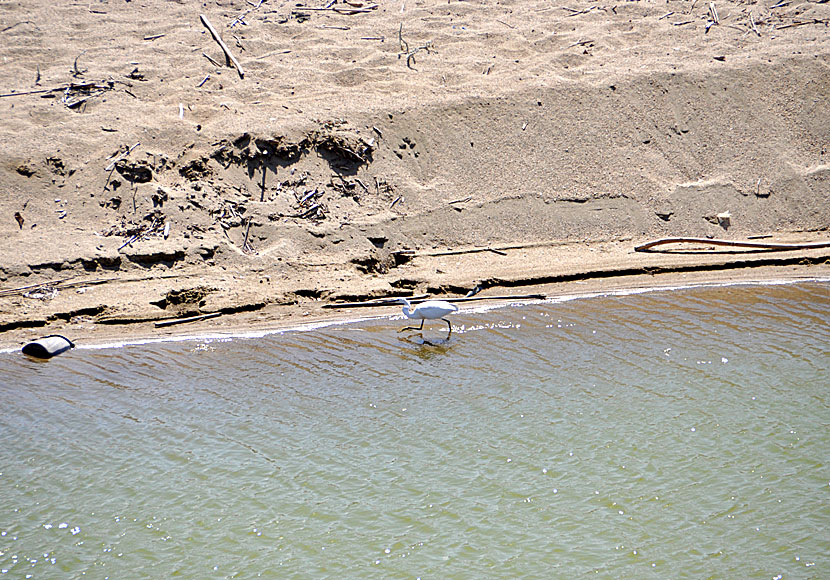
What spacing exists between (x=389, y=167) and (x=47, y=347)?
17.4ft

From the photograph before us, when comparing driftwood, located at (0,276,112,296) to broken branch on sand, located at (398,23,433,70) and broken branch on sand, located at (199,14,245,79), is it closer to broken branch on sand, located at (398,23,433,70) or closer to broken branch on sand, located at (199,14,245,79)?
broken branch on sand, located at (199,14,245,79)

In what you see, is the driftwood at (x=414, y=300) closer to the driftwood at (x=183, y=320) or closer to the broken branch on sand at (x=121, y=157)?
the driftwood at (x=183, y=320)

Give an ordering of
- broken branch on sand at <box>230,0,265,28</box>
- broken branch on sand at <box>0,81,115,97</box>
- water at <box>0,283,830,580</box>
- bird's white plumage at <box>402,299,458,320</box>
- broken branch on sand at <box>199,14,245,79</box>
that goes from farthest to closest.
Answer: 1. broken branch on sand at <box>230,0,265,28</box>
2. broken branch on sand at <box>199,14,245,79</box>
3. broken branch on sand at <box>0,81,115,97</box>
4. bird's white plumage at <box>402,299,458,320</box>
5. water at <box>0,283,830,580</box>

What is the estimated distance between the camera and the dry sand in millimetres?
8883

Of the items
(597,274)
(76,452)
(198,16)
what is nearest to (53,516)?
(76,452)

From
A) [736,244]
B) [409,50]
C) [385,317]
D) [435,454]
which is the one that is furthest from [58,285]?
[736,244]

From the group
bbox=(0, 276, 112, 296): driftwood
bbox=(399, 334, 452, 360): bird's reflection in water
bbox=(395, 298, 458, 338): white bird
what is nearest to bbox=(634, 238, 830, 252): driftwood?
bbox=(395, 298, 458, 338): white bird

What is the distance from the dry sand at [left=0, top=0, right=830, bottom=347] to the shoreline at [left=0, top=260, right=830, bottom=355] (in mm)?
62

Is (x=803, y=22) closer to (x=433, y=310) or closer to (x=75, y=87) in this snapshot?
(x=433, y=310)

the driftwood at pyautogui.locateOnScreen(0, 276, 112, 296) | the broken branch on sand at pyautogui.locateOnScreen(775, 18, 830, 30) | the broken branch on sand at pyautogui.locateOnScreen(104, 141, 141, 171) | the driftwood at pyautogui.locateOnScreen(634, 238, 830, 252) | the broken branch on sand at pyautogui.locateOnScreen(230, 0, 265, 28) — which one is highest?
the broken branch on sand at pyautogui.locateOnScreen(775, 18, 830, 30)

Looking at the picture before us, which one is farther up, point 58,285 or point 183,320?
point 58,285

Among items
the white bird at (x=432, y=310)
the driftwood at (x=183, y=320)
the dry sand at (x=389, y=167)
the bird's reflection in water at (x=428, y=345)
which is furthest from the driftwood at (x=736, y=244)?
the driftwood at (x=183, y=320)

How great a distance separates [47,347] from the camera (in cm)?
730

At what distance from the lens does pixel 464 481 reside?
186 inches
